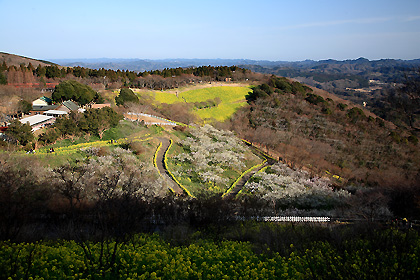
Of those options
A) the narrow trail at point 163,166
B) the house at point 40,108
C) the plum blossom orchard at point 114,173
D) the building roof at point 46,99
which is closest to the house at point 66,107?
the house at point 40,108

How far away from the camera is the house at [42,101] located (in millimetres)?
29531

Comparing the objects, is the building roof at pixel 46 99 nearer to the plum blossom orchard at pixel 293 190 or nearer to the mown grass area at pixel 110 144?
the mown grass area at pixel 110 144

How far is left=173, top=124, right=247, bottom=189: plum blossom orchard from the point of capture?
22047 mm

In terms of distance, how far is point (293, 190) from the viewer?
68.0 ft

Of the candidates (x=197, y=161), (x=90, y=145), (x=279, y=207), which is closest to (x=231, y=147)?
(x=197, y=161)

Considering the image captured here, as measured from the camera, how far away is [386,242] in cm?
888

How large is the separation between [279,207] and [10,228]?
13823mm

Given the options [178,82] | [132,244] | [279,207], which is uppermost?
[178,82]

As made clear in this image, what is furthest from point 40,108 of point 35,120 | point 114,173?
point 114,173

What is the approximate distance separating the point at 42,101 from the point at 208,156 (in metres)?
17.9

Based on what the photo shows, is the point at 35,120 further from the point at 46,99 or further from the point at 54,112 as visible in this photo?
the point at 46,99

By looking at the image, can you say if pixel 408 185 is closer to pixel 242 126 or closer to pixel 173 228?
pixel 173 228

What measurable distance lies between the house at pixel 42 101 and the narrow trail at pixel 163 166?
42.4 ft

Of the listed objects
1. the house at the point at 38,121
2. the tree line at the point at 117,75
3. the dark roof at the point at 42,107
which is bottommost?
the house at the point at 38,121
